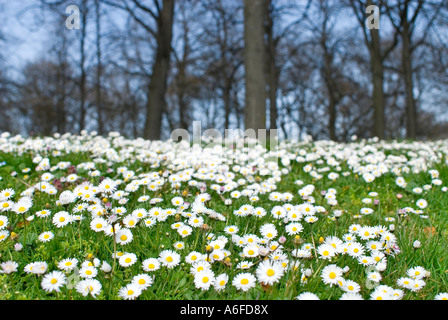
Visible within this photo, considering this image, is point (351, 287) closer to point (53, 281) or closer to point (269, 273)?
point (269, 273)

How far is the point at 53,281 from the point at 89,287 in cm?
21

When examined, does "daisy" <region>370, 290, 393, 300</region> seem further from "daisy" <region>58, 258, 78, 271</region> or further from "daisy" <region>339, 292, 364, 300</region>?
"daisy" <region>58, 258, 78, 271</region>

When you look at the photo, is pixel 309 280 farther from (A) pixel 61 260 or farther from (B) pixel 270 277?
(A) pixel 61 260

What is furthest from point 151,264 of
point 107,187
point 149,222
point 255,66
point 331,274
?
point 255,66

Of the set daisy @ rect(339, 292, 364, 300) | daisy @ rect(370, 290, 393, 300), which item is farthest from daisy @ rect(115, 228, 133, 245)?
daisy @ rect(370, 290, 393, 300)

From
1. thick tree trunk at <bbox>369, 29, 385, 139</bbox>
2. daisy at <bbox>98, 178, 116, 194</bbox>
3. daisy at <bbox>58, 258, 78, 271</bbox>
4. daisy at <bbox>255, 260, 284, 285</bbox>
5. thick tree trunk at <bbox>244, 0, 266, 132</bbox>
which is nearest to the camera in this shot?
daisy at <bbox>255, 260, 284, 285</bbox>

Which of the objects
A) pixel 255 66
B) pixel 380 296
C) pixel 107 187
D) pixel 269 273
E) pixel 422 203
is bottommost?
pixel 380 296

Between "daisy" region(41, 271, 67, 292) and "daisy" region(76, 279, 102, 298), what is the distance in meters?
0.08

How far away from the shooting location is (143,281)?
1843 millimetres

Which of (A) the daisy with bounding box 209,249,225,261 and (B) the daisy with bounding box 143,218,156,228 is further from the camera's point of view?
(B) the daisy with bounding box 143,218,156,228

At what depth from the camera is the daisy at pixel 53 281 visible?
1.75 meters

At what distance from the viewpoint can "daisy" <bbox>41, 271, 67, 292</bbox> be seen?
1.75 meters

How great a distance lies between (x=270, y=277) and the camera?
5.85 ft

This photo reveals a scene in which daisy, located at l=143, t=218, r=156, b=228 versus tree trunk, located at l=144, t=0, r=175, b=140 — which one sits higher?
tree trunk, located at l=144, t=0, r=175, b=140
